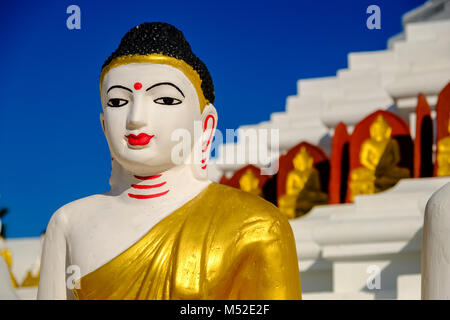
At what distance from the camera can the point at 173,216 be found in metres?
4.43

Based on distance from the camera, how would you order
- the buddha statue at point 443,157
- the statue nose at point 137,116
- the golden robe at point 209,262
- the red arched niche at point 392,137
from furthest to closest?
1. the red arched niche at point 392,137
2. the buddha statue at point 443,157
3. the statue nose at point 137,116
4. the golden robe at point 209,262

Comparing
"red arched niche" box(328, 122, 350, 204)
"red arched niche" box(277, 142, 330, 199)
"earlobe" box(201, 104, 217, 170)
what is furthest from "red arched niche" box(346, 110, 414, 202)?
"earlobe" box(201, 104, 217, 170)

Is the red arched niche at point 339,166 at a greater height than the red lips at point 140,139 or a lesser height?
greater

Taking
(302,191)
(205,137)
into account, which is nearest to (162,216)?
(205,137)

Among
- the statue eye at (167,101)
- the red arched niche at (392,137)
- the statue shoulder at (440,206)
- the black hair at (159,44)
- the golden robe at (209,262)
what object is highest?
the red arched niche at (392,137)

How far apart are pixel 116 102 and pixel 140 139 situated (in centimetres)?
26

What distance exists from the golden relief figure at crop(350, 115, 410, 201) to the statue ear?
646 cm

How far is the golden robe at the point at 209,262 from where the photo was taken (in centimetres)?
419

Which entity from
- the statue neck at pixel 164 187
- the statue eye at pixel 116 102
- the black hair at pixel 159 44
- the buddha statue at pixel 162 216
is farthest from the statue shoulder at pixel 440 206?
the statue eye at pixel 116 102

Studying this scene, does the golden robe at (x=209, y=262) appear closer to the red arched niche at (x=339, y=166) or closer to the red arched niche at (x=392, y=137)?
the red arched niche at (x=339, y=166)

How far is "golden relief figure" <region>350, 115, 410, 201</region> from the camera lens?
1098 cm

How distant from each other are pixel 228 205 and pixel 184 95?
2.01 feet

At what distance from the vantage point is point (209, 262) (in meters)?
4.19
